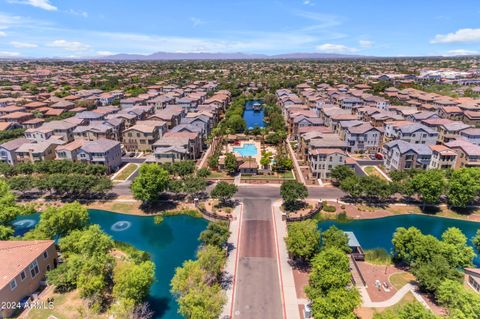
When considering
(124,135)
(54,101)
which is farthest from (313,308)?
(54,101)

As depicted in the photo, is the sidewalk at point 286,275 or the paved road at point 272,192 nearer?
the sidewalk at point 286,275

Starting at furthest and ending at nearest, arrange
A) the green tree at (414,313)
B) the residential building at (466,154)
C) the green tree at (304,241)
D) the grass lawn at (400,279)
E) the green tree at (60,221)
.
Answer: the residential building at (466,154) < the green tree at (60,221) < the green tree at (304,241) < the grass lawn at (400,279) < the green tree at (414,313)

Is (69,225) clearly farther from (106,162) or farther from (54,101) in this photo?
(54,101)

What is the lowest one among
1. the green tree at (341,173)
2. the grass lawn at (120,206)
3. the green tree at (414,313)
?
the grass lawn at (120,206)

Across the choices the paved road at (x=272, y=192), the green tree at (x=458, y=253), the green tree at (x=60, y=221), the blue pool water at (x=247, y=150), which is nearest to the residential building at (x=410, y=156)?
the paved road at (x=272, y=192)

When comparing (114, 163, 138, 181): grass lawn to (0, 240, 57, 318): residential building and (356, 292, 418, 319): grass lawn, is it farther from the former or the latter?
(356, 292, 418, 319): grass lawn

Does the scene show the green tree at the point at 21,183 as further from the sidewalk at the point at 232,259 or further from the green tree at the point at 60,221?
the sidewalk at the point at 232,259

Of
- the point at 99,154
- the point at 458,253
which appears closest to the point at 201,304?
the point at 458,253
